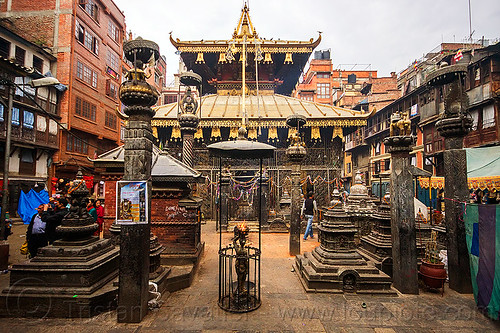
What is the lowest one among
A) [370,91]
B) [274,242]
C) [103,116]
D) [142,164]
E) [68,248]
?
[274,242]

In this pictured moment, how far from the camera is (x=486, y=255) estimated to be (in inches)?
188

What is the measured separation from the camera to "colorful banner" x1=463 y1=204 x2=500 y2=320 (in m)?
4.56

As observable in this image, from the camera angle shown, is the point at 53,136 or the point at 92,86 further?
the point at 92,86

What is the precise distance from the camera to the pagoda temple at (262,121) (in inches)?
644

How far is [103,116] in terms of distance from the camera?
2589 centimetres

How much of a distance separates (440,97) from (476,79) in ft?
12.1

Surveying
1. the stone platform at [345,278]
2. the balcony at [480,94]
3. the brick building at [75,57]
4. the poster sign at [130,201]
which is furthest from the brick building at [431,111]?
the brick building at [75,57]

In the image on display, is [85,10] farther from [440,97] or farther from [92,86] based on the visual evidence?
[440,97]

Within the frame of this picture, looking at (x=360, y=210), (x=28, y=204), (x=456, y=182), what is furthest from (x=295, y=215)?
(x=28, y=204)

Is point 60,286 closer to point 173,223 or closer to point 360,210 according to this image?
point 173,223

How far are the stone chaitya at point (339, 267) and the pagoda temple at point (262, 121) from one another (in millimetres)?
8563

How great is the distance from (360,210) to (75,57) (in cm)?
2591

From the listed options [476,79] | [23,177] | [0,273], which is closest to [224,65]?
[23,177]

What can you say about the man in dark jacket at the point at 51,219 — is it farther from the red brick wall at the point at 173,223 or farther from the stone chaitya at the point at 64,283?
the red brick wall at the point at 173,223
